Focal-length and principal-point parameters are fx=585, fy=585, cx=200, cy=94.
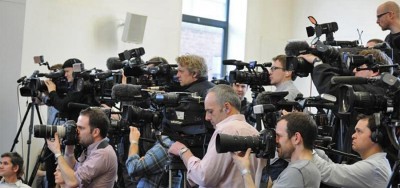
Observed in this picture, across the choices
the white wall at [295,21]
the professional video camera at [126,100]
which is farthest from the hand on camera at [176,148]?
the white wall at [295,21]

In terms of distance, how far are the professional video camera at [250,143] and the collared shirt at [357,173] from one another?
14.7 inches

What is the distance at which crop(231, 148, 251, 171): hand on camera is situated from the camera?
260cm

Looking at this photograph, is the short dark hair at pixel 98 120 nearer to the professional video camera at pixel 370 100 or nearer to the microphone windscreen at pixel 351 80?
the microphone windscreen at pixel 351 80

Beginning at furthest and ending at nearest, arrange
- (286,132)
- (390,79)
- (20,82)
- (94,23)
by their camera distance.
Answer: (94,23) → (20,82) → (286,132) → (390,79)

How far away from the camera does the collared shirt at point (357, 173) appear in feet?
9.07

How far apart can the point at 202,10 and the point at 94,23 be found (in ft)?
6.51

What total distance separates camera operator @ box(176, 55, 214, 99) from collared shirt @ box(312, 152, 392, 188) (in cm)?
129

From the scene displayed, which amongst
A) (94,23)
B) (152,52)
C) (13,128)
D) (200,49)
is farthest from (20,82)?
(200,49)

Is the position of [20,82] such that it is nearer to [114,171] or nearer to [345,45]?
[114,171]

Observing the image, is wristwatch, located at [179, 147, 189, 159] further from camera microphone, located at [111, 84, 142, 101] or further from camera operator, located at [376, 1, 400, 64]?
camera operator, located at [376, 1, 400, 64]

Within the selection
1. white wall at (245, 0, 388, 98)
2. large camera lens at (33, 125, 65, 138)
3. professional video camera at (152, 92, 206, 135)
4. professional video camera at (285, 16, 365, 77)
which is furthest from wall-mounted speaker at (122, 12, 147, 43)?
professional video camera at (285, 16, 365, 77)

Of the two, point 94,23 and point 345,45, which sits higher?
point 94,23

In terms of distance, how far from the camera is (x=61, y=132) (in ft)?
12.0

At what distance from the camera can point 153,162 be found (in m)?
3.60
